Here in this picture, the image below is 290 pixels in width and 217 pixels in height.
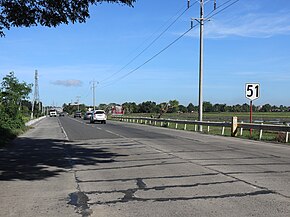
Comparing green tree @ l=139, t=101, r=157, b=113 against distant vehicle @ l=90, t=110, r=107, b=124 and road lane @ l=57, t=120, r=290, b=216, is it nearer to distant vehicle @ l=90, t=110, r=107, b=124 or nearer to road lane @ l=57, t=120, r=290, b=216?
distant vehicle @ l=90, t=110, r=107, b=124

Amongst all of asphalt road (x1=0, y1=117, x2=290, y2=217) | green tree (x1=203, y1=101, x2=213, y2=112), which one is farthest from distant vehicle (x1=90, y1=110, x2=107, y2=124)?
green tree (x1=203, y1=101, x2=213, y2=112)

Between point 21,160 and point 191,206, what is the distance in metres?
8.89

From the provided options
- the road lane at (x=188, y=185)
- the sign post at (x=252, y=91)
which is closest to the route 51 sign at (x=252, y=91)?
the sign post at (x=252, y=91)

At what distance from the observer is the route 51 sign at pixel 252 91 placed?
26.3m

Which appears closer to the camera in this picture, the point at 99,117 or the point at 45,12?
the point at 45,12

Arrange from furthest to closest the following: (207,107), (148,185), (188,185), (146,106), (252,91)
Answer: (146,106) → (207,107) → (252,91) → (148,185) → (188,185)

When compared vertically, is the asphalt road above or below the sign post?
below

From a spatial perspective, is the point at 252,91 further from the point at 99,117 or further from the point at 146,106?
the point at 146,106

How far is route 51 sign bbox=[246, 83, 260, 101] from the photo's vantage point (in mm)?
26281

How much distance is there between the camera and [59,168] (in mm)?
12164

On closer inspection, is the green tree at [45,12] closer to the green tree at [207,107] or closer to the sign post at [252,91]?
the sign post at [252,91]

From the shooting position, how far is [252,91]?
86.5 ft

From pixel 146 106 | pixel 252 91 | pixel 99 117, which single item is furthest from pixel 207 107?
pixel 252 91

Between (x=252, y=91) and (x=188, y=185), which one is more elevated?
(x=252, y=91)
